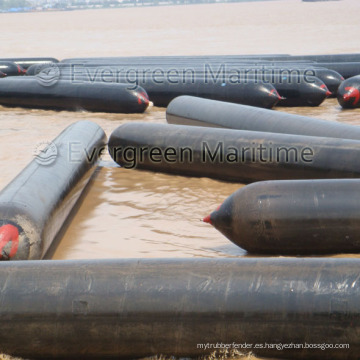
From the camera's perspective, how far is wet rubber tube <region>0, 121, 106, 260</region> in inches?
211

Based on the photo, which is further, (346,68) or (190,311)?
(346,68)

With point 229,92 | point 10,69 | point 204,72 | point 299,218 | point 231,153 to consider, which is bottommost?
point 10,69

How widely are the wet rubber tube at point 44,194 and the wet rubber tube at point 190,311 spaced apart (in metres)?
1.14

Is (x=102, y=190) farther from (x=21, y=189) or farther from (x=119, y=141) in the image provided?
(x=21, y=189)

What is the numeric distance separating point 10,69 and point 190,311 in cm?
1691

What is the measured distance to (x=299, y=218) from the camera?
5492 mm

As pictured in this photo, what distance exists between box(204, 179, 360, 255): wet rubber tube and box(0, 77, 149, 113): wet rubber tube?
321 inches

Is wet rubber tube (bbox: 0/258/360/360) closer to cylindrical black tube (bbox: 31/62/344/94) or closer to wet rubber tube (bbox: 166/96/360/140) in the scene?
wet rubber tube (bbox: 166/96/360/140)

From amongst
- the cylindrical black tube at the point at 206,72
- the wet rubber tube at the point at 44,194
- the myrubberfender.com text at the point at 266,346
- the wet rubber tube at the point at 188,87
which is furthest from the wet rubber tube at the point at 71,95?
the myrubberfender.com text at the point at 266,346

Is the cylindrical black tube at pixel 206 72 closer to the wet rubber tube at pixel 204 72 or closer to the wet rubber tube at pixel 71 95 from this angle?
the wet rubber tube at pixel 204 72

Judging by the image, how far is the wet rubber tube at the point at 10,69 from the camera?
777 inches

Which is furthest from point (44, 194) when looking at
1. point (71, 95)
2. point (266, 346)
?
point (71, 95)

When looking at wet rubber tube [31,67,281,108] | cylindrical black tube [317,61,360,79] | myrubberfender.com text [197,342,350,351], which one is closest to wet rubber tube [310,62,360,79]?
cylindrical black tube [317,61,360,79]

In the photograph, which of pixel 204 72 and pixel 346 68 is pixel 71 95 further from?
pixel 346 68
